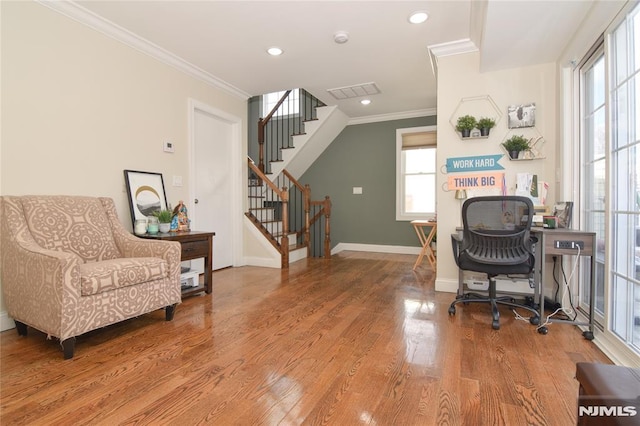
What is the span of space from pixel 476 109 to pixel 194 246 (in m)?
3.14

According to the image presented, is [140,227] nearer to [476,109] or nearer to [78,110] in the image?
[78,110]

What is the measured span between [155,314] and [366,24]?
3.18m

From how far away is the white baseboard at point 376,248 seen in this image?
5906 mm

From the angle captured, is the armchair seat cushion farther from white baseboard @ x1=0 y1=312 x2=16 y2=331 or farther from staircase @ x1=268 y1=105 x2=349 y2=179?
staircase @ x1=268 y1=105 x2=349 y2=179

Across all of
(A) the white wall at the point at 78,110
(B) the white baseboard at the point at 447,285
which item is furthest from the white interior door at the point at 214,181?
(B) the white baseboard at the point at 447,285

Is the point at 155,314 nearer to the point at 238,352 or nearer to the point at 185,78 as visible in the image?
the point at 238,352

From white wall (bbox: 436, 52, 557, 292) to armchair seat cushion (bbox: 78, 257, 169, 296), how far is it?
2.69 metres

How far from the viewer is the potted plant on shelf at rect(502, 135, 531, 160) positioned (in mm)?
2992

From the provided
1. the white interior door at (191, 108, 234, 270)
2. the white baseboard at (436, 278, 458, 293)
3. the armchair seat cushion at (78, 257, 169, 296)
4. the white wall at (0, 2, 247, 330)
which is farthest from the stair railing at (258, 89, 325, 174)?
the armchair seat cushion at (78, 257, 169, 296)

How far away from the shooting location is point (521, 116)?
10.1 feet

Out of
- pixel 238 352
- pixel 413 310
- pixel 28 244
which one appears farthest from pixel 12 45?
pixel 413 310

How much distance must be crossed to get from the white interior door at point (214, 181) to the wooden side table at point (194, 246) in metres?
0.90

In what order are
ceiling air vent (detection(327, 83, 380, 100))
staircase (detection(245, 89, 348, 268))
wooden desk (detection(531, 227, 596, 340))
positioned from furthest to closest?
1. staircase (detection(245, 89, 348, 268))
2. ceiling air vent (detection(327, 83, 380, 100))
3. wooden desk (detection(531, 227, 596, 340))

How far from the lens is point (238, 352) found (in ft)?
6.48
